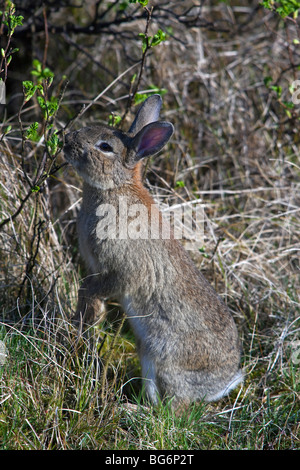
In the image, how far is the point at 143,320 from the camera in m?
4.25

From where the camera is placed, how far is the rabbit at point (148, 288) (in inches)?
163

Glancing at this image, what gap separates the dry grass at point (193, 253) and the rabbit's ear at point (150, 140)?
861 mm

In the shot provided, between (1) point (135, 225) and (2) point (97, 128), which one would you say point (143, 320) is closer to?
(1) point (135, 225)

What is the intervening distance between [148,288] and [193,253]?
1.13m

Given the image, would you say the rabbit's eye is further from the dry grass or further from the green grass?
the green grass

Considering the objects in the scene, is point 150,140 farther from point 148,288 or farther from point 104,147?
point 148,288

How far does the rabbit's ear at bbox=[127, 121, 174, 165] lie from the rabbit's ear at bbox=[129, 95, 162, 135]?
207 millimetres

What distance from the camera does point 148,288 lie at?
425cm

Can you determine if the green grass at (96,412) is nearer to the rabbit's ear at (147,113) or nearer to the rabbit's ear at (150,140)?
the rabbit's ear at (150,140)

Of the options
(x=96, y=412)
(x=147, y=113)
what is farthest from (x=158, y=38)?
(x=96, y=412)

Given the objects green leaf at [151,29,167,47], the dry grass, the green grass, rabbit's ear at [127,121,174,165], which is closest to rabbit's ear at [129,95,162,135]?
rabbit's ear at [127,121,174,165]

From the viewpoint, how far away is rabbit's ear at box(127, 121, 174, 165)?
401cm

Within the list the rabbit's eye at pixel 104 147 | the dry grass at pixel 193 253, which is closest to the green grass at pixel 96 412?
the dry grass at pixel 193 253

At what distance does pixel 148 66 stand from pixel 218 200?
1818 mm
